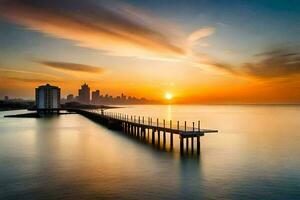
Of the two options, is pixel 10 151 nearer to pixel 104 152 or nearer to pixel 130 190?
pixel 104 152

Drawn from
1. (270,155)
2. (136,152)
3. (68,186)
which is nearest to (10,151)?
(136,152)

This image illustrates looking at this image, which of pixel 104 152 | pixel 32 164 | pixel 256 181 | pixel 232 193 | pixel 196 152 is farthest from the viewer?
pixel 104 152

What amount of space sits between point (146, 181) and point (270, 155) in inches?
907

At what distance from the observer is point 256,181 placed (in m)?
28.6

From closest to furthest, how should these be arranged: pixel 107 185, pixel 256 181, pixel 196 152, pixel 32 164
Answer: pixel 107 185 → pixel 256 181 → pixel 32 164 → pixel 196 152

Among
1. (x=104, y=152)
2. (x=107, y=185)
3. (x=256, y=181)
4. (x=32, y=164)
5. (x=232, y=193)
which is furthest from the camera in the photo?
(x=104, y=152)

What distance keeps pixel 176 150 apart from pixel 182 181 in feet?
56.0

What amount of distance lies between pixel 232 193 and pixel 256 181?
493 cm

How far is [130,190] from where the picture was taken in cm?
2545

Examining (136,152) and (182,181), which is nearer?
(182,181)

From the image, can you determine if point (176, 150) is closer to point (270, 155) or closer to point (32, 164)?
point (270, 155)

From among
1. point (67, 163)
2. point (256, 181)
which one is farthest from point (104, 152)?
point (256, 181)

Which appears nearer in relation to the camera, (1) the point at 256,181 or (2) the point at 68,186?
(2) the point at 68,186

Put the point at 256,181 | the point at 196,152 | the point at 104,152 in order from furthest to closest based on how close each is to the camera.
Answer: the point at 104,152
the point at 196,152
the point at 256,181
